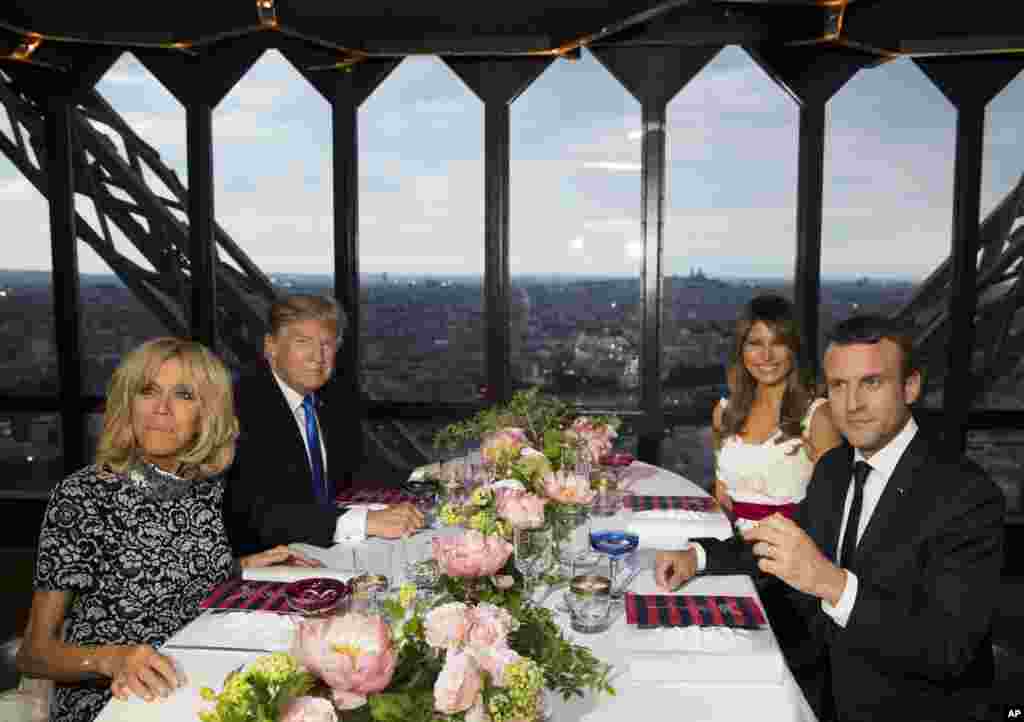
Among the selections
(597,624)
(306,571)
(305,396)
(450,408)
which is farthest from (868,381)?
(450,408)

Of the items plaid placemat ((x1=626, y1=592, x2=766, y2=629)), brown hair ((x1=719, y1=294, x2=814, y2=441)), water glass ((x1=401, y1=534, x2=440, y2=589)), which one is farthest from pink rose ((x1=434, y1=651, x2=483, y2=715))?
brown hair ((x1=719, y1=294, x2=814, y2=441))

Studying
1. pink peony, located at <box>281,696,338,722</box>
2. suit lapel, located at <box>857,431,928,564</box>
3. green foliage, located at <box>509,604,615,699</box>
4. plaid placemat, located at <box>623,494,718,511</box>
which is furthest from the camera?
plaid placemat, located at <box>623,494,718,511</box>

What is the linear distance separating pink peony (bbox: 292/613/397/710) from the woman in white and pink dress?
7.50 ft

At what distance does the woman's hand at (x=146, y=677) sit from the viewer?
4.86 ft

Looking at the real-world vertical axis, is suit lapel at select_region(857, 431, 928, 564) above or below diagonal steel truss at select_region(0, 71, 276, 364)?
below

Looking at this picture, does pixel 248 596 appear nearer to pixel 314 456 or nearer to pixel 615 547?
pixel 615 547

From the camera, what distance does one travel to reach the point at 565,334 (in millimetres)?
4609

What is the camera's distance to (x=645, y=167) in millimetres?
4402

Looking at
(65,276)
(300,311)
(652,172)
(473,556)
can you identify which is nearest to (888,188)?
(652,172)

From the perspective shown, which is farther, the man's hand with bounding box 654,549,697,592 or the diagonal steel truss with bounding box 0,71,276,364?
the diagonal steel truss with bounding box 0,71,276,364

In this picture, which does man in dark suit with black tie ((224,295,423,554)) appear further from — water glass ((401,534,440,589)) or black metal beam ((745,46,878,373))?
black metal beam ((745,46,878,373))

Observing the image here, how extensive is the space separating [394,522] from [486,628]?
150cm

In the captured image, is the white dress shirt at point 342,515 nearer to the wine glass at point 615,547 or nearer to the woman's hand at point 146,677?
the wine glass at point 615,547

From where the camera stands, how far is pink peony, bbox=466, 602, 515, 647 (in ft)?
3.28
